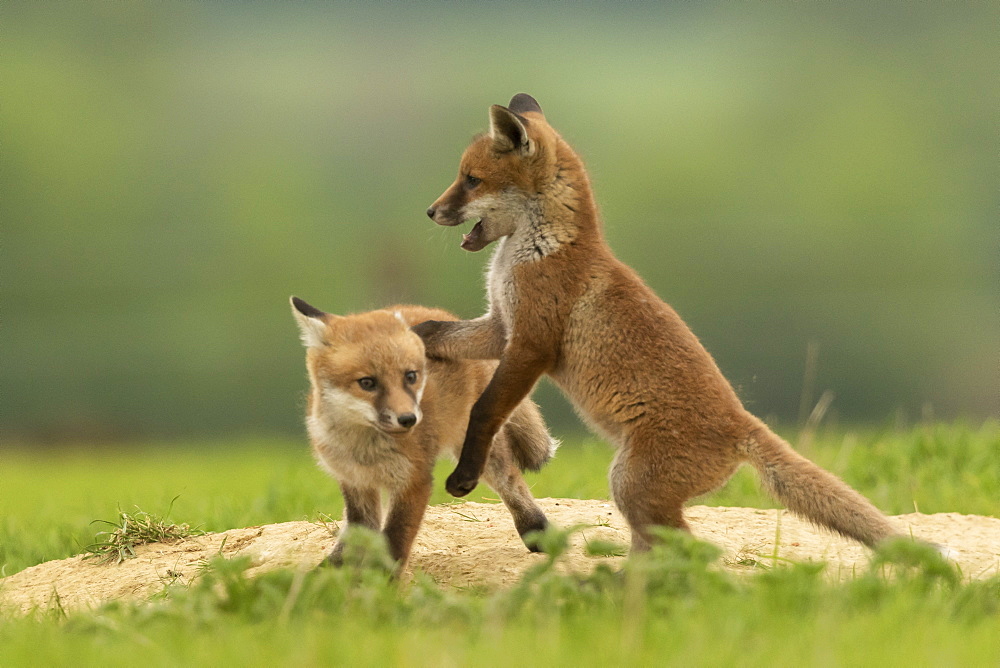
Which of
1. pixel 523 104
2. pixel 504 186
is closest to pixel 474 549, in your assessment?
pixel 504 186

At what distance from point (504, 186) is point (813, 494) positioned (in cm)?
228

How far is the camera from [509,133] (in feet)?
17.8

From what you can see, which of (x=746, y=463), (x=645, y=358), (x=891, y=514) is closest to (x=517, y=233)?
(x=645, y=358)

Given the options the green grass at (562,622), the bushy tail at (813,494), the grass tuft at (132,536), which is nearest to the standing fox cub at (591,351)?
the bushy tail at (813,494)

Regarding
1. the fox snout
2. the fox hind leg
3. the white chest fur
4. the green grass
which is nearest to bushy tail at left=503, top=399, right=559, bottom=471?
the fox hind leg

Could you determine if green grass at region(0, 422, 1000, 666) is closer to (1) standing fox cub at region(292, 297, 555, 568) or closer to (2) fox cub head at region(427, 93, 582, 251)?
(1) standing fox cub at region(292, 297, 555, 568)

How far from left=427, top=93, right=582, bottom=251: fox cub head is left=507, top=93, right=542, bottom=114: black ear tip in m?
0.74

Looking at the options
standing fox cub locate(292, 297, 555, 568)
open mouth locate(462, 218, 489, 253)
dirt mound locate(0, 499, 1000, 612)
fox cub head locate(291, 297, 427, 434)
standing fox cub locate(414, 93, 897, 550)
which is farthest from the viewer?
open mouth locate(462, 218, 489, 253)

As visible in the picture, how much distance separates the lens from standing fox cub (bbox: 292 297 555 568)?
5.02 metres

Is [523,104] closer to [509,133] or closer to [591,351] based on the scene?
[509,133]

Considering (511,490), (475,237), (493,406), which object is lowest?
(511,490)

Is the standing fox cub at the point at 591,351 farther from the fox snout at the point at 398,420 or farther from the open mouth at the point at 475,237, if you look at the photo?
the fox snout at the point at 398,420

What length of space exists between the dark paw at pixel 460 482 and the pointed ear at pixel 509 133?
1.77m

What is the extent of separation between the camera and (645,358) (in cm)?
510
